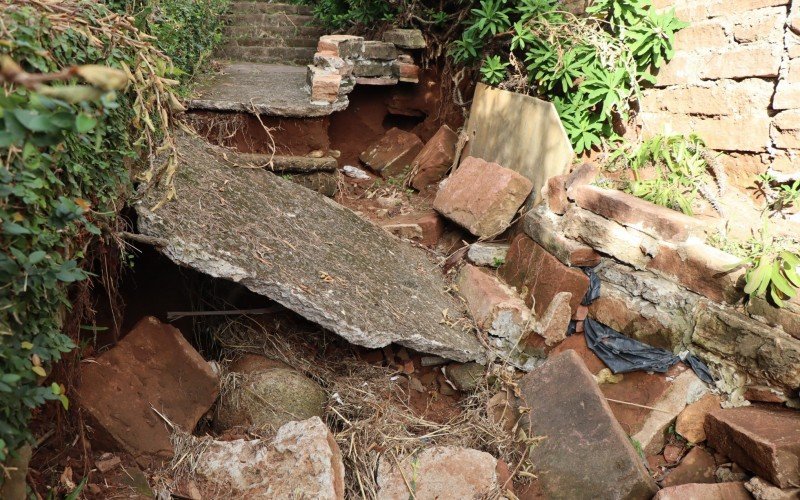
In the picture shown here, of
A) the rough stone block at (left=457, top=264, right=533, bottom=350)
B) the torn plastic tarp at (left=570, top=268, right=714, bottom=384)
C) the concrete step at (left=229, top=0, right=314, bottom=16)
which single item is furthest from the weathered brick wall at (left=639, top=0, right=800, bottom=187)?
the concrete step at (left=229, top=0, right=314, bottom=16)

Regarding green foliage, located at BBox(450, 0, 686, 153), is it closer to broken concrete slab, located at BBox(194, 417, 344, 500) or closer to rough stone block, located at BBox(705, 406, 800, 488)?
rough stone block, located at BBox(705, 406, 800, 488)

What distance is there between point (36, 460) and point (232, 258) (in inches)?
41.7

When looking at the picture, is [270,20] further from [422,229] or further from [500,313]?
[500,313]

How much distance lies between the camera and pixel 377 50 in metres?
5.80

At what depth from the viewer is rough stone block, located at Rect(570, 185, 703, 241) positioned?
3283 millimetres

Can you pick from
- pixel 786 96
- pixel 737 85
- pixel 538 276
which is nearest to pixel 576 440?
pixel 538 276

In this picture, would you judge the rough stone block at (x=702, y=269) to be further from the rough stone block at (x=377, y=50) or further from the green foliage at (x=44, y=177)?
the rough stone block at (x=377, y=50)

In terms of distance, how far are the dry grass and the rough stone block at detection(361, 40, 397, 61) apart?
328 centimetres

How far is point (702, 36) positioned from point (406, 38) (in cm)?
278

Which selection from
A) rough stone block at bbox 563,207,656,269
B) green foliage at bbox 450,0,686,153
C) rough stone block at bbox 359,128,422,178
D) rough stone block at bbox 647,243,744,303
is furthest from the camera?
rough stone block at bbox 359,128,422,178

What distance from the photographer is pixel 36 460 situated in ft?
6.75

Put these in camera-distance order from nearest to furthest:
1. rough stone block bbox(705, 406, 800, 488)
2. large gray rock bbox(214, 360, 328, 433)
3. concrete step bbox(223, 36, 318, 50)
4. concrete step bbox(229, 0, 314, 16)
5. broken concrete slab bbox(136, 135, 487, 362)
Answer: rough stone block bbox(705, 406, 800, 488), broken concrete slab bbox(136, 135, 487, 362), large gray rock bbox(214, 360, 328, 433), concrete step bbox(223, 36, 318, 50), concrete step bbox(229, 0, 314, 16)

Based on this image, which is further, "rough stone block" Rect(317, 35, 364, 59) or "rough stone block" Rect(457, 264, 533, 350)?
"rough stone block" Rect(317, 35, 364, 59)

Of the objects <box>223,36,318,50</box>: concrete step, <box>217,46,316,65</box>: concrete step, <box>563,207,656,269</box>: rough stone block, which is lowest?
<box>563,207,656,269</box>: rough stone block
